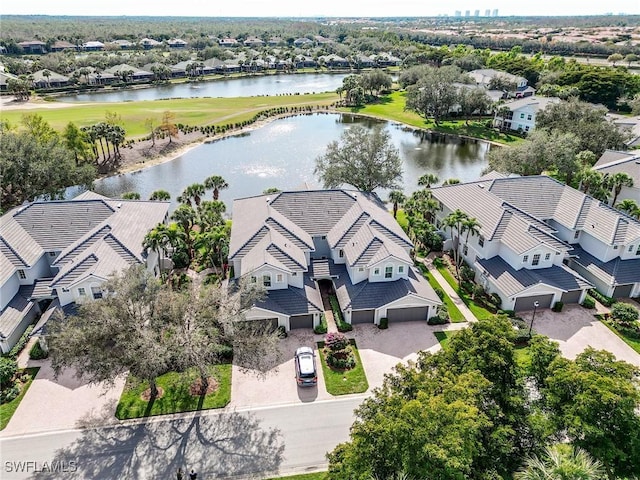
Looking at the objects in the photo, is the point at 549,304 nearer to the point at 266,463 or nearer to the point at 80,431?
the point at 266,463

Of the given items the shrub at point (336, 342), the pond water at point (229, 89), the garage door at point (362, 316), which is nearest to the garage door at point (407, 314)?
the garage door at point (362, 316)

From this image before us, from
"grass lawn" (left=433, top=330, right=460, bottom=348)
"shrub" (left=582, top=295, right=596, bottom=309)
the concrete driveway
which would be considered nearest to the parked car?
"grass lawn" (left=433, top=330, right=460, bottom=348)

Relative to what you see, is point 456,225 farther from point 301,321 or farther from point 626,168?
point 626,168

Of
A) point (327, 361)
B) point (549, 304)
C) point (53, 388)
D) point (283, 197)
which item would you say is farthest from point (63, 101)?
point (549, 304)

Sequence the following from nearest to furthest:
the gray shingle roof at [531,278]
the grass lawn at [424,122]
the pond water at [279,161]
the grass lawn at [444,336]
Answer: the grass lawn at [444,336] → the gray shingle roof at [531,278] → the pond water at [279,161] → the grass lawn at [424,122]

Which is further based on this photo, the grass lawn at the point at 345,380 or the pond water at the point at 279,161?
the pond water at the point at 279,161

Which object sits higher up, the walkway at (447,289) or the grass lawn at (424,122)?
the grass lawn at (424,122)

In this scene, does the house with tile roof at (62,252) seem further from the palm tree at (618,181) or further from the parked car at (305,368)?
the palm tree at (618,181)
